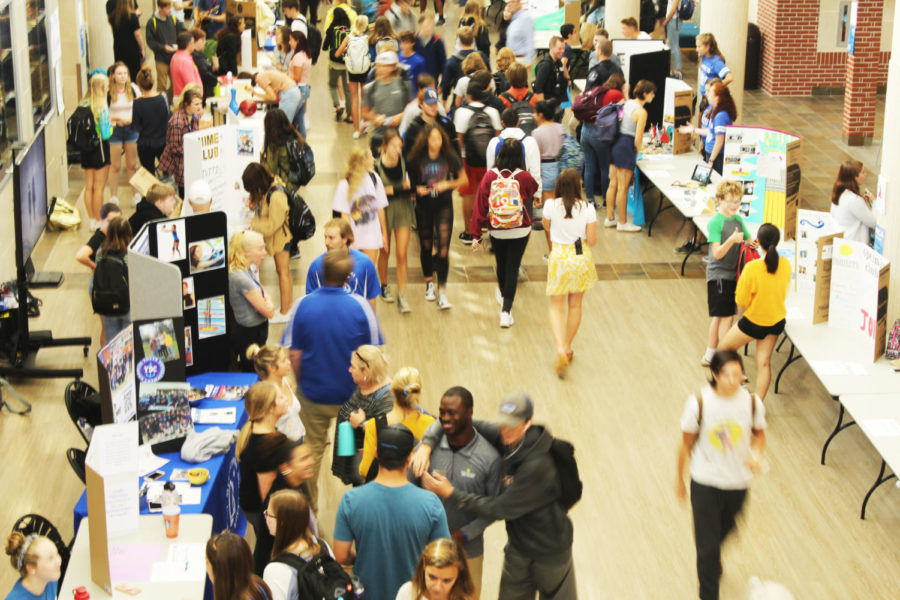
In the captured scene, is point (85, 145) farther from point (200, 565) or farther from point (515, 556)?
point (515, 556)

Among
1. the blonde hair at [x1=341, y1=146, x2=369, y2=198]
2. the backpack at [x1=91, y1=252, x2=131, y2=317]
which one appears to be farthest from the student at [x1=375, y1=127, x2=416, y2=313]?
the backpack at [x1=91, y1=252, x2=131, y2=317]

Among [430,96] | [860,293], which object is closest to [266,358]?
[430,96]

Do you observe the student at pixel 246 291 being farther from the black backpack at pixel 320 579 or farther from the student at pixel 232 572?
the student at pixel 232 572

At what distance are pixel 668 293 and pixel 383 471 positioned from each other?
19.6 feet

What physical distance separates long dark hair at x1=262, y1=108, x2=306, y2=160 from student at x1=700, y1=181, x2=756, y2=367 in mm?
3552

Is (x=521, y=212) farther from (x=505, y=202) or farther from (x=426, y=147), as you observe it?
(x=426, y=147)

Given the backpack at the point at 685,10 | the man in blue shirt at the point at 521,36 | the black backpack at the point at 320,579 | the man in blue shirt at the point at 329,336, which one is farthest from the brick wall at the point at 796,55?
the black backpack at the point at 320,579

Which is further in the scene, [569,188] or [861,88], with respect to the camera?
[861,88]

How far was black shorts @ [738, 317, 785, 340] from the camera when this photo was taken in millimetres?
7840

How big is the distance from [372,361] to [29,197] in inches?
154

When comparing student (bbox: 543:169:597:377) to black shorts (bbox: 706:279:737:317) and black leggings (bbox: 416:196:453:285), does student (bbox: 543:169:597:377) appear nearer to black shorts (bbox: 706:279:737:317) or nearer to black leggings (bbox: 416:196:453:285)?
black shorts (bbox: 706:279:737:317)

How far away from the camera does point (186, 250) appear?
24.3 feet

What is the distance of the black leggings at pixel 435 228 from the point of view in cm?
940

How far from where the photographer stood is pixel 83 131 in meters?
10.9
